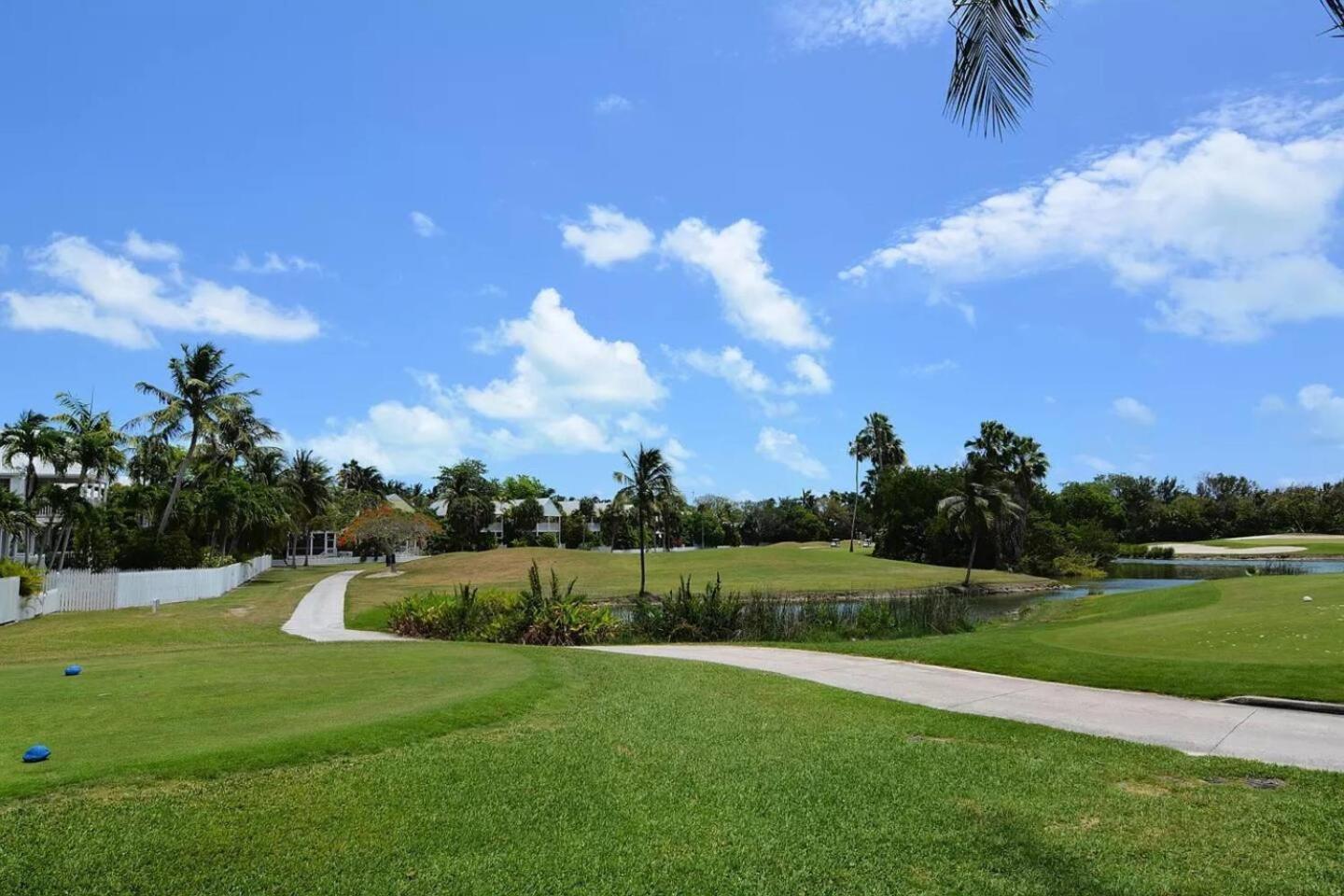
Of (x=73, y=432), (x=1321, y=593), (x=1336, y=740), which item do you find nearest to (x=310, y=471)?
(x=73, y=432)

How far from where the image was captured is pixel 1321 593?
22609mm

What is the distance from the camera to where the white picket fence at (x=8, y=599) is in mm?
25562

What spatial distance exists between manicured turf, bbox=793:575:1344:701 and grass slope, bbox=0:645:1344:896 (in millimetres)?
5097

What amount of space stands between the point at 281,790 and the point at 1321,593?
2582 centimetres

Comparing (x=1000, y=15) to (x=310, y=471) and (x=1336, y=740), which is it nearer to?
(x=1336, y=740)

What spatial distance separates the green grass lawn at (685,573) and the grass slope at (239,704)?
26.0 metres

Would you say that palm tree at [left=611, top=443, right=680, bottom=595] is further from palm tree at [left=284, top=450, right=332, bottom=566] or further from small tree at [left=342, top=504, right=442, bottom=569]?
palm tree at [left=284, top=450, right=332, bottom=566]

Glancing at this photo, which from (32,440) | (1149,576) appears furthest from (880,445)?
(32,440)

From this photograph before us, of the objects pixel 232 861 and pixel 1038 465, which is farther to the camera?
pixel 1038 465

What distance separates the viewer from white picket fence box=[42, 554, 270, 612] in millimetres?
30062

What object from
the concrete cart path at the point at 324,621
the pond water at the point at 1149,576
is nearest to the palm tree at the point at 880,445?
the pond water at the point at 1149,576

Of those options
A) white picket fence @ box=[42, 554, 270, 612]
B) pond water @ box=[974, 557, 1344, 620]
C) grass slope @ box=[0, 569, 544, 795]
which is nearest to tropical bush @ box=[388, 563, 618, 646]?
grass slope @ box=[0, 569, 544, 795]

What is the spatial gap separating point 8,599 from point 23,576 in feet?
4.25

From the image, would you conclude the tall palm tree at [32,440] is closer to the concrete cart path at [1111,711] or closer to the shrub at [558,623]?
the shrub at [558,623]
